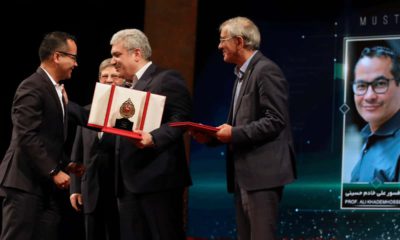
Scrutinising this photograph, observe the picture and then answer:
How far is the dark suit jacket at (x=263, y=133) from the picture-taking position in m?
3.64

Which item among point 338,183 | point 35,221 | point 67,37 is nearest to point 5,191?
point 35,221

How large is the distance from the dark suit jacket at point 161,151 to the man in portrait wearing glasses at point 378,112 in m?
1.73

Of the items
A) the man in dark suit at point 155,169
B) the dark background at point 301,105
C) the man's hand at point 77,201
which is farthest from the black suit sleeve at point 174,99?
the dark background at point 301,105

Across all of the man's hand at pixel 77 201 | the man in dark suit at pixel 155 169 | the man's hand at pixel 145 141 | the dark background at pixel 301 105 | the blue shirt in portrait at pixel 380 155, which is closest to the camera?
the man's hand at pixel 145 141

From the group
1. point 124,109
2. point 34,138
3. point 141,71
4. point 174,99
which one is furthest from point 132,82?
point 34,138

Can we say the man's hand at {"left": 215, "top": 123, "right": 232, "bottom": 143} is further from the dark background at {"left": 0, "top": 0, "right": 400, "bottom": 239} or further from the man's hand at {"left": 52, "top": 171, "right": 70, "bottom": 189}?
the dark background at {"left": 0, "top": 0, "right": 400, "bottom": 239}

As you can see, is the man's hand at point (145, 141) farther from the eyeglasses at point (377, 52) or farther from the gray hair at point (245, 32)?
the eyeglasses at point (377, 52)

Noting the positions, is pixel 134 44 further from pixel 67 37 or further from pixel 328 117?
pixel 328 117

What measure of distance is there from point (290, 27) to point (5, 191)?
266 cm

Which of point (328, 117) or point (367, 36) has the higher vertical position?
point (367, 36)

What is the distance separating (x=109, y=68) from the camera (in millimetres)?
4809

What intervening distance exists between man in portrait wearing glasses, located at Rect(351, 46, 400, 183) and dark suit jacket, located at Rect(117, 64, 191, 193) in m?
1.73

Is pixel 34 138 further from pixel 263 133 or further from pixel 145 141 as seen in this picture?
pixel 263 133

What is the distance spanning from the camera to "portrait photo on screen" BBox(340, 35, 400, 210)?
5.20 m
